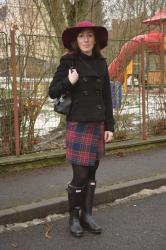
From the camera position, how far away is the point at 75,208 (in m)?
4.61

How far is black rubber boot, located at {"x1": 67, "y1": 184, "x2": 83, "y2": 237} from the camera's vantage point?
14.8 ft

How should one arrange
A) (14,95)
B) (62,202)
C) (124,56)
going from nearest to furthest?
(62,202) → (14,95) → (124,56)

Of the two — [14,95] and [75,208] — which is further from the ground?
[14,95]

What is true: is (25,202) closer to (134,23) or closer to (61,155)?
(61,155)

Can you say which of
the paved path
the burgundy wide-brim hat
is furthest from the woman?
the paved path

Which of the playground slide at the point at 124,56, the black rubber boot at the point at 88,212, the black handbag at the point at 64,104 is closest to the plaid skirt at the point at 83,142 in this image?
the black handbag at the point at 64,104

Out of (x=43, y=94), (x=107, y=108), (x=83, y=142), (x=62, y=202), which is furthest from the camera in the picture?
(x=43, y=94)

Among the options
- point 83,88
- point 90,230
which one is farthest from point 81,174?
point 83,88

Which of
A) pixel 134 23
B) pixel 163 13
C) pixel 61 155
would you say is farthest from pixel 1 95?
pixel 163 13

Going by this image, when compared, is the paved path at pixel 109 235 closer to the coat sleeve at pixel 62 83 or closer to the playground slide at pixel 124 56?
the coat sleeve at pixel 62 83

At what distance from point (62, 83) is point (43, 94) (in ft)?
10.1

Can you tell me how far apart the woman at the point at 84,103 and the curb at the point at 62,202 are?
23.5 inches

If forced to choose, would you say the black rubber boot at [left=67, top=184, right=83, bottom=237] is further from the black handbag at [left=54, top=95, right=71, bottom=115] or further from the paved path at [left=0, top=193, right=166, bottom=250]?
the black handbag at [left=54, top=95, right=71, bottom=115]

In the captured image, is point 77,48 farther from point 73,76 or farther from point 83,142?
point 83,142
